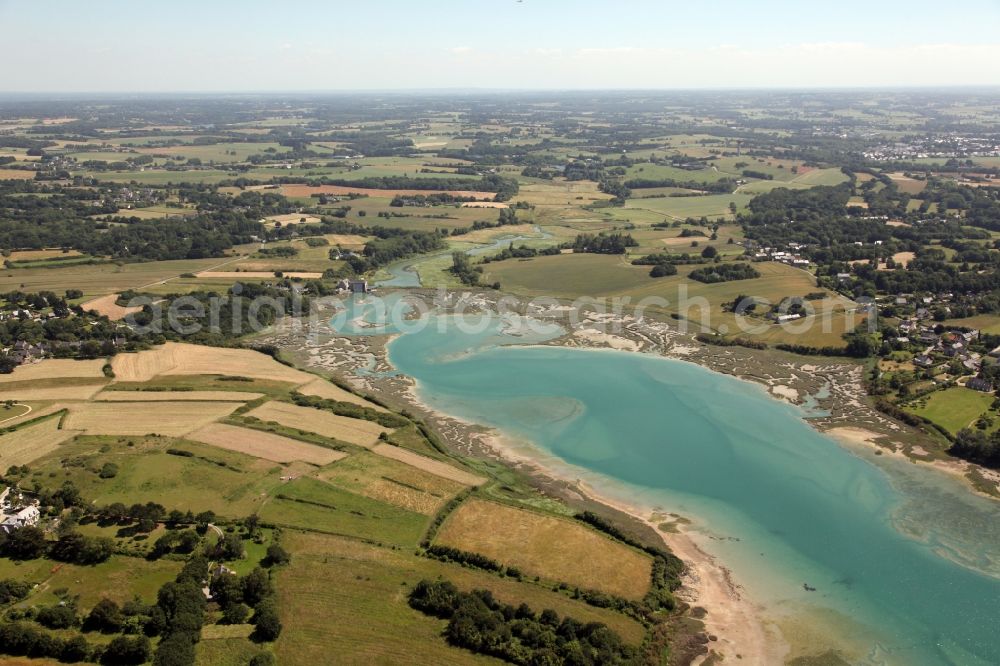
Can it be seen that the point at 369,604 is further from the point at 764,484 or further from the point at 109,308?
the point at 109,308

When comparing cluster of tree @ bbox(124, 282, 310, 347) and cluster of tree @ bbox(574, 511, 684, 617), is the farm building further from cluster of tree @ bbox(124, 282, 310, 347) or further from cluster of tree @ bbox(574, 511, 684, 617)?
cluster of tree @ bbox(124, 282, 310, 347)

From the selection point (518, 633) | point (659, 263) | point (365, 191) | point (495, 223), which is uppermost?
point (365, 191)

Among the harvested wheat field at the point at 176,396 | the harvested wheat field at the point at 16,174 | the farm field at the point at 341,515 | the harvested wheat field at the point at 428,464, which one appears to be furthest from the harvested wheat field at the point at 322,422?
the harvested wheat field at the point at 16,174

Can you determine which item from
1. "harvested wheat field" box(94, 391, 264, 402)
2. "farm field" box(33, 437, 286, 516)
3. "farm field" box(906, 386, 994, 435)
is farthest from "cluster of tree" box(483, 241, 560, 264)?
"farm field" box(33, 437, 286, 516)

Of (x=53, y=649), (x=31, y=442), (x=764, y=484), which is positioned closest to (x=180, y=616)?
(x=53, y=649)

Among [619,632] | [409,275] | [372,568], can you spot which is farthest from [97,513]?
[409,275]

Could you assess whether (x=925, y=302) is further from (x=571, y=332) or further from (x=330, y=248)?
(x=330, y=248)
